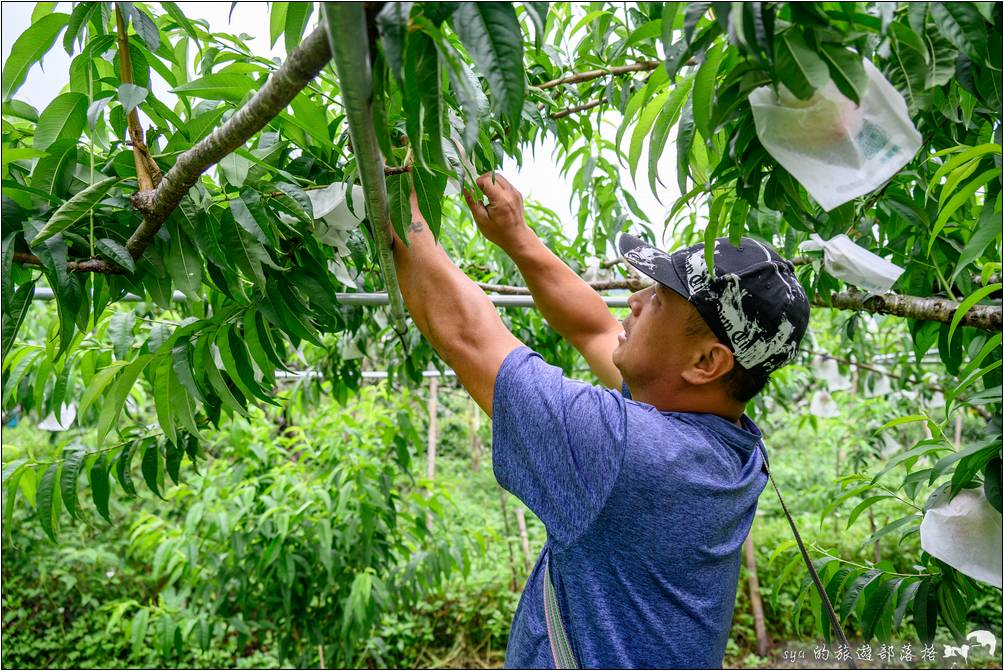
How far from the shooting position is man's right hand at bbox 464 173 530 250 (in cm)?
116

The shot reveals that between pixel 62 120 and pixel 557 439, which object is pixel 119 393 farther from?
pixel 557 439

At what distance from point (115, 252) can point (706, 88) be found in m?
0.62

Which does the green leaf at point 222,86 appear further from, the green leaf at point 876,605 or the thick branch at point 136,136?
the green leaf at point 876,605

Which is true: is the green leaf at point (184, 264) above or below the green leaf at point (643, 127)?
below

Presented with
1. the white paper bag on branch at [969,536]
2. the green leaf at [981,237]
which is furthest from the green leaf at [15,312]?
the white paper bag on branch at [969,536]

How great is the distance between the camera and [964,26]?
59cm

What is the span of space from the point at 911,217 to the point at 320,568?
2.14 metres

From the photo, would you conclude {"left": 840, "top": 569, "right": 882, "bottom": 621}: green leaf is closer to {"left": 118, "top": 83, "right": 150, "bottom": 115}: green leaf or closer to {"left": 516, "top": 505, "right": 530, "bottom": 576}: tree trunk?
{"left": 118, "top": 83, "right": 150, "bottom": 115}: green leaf

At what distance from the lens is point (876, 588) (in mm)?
1224

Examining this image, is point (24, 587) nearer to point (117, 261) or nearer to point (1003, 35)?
point (117, 261)

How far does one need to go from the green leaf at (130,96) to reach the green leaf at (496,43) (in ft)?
1.28

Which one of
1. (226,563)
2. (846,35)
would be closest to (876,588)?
(846,35)

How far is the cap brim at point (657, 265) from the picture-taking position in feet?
3.32

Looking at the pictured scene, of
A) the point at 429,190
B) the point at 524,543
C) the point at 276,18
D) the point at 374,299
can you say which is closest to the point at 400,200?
the point at 429,190
